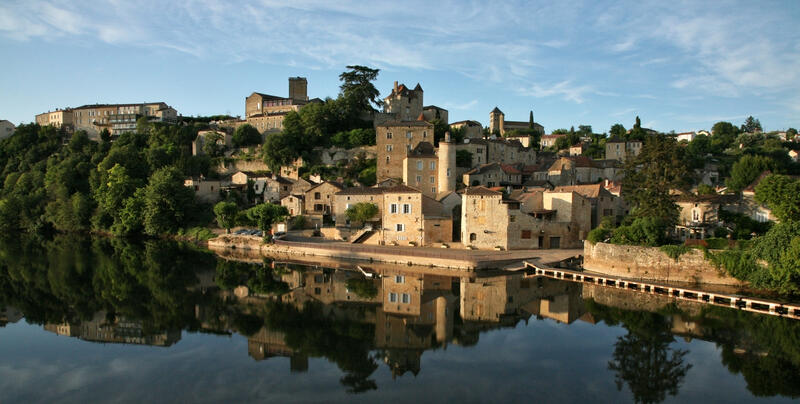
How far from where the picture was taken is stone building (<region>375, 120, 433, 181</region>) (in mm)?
46281

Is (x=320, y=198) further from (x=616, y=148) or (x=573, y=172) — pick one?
(x=616, y=148)

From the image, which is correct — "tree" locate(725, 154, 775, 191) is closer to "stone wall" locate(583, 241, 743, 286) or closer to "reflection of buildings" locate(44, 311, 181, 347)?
"stone wall" locate(583, 241, 743, 286)

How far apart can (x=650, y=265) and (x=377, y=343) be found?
53.8 ft

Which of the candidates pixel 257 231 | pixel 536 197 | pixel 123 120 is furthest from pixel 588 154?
pixel 123 120

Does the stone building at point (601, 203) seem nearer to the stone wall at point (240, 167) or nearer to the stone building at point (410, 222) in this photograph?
the stone building at point (410, 222)

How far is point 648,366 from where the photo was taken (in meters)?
15.1

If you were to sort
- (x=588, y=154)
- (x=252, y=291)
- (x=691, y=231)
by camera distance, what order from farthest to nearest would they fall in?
(x=588, y=154)
(x=691, y=231)
(x=252, y=291)

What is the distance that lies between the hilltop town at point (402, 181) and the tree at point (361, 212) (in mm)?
81

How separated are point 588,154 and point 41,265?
5425 cm

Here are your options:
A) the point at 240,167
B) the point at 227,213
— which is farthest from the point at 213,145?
the point at 227,213

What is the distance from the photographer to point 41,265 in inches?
1217

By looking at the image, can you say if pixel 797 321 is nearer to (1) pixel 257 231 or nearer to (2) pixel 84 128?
(1) pixel 257 231

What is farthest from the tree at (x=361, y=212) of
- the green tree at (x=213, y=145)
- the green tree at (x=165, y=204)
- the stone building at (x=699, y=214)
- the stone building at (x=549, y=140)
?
the stone building at (x=549, y=140)

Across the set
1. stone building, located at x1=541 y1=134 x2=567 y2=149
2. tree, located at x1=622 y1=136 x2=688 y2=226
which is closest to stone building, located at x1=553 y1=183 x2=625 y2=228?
tree, located at x1=622 y1=136 x2=688 y2=226
